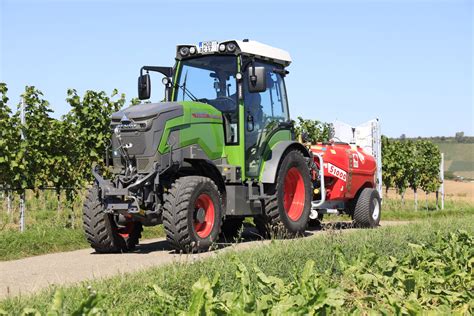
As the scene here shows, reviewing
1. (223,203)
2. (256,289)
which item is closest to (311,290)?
(256,289)

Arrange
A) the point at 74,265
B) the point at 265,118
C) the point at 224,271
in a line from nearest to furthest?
the point at 224,271
the point at 74,265
the point at 265,118

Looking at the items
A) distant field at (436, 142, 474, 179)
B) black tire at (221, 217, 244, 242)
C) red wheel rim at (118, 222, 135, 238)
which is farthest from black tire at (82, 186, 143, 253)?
distant field at (436, 142, 474, 179)

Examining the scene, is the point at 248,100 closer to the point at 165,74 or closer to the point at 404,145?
the point at 165,74

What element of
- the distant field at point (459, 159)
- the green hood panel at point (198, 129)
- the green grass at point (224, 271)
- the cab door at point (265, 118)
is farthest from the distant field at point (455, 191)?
the green grass at point (224, 271)

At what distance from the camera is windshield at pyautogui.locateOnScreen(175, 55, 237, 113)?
947cm

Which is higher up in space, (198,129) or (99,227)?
(198,129)

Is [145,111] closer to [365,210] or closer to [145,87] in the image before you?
[145,87]

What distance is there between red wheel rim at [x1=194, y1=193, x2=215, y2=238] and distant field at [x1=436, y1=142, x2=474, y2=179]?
4558cm

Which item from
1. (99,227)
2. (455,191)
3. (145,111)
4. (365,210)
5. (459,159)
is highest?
(145,111)

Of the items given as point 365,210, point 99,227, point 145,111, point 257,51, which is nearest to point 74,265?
point 99,227

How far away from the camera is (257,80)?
895 cm

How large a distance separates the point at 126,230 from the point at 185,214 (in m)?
1.29

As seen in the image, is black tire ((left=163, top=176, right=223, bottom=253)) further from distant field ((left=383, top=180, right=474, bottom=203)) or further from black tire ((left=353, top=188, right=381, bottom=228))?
distant field ((left=383, top=180, right=474, bottom=203))

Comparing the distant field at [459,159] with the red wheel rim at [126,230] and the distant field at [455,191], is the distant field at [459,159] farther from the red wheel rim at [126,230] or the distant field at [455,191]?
the red wheel rim at [126,230]
